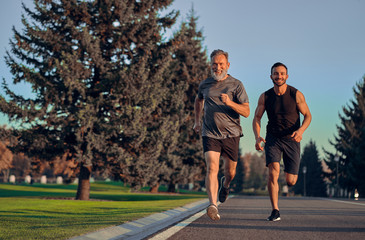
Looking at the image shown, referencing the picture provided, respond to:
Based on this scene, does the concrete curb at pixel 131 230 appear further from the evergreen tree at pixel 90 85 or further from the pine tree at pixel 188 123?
the pine tree at pixel 188 123

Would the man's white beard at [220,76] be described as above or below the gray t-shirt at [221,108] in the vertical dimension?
above

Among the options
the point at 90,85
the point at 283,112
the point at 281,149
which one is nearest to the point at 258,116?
the point at 283,112

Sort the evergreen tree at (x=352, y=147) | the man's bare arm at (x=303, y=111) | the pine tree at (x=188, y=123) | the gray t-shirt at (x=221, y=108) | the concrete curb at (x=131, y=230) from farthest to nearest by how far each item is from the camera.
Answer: the evergreen tree at (x=352, y=147), the pine tree at (x=188, y=123), the man's bare arm at (x=303, y=111), the gray t-shirt at (x=221, y=108), the concrete curb at (x=131, y=230)

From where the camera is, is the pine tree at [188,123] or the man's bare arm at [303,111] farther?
the pine tree at [188,123]


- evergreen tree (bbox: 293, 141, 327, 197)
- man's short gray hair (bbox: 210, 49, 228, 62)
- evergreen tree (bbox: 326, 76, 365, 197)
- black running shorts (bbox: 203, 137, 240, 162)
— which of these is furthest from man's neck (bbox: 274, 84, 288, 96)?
evergreen tree (bbox: 293, 141, 327, 197)

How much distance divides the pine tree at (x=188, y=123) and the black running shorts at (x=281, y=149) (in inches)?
764

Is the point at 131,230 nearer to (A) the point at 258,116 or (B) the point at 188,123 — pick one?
(A) the point at 258,116

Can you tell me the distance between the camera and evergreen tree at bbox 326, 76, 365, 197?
1873 inches

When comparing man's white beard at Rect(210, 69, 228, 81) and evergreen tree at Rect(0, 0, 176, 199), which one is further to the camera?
evergreen tree at Rect(0, 0, 176, 199)

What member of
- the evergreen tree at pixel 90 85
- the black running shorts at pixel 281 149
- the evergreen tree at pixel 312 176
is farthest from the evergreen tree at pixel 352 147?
the black running shorts at pixel 281 149

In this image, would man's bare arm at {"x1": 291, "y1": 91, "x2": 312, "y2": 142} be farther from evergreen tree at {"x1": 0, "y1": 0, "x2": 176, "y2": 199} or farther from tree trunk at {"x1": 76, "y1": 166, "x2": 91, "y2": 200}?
tree trunk at {"x1": 76, "y1": 166, "x2": 91, "y2": 200}

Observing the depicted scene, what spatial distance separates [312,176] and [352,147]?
31.5 meters

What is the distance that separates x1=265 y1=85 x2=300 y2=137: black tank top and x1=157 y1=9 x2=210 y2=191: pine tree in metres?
19.4

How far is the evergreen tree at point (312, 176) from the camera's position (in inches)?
3125
